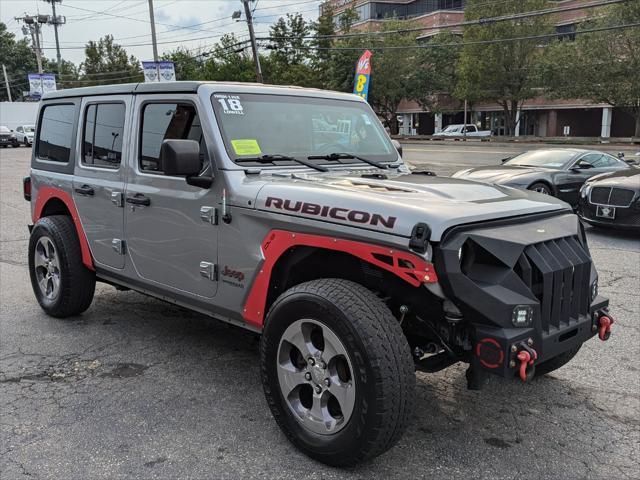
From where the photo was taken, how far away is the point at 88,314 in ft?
18.4

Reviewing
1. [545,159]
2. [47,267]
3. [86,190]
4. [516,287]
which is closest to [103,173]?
[86,190]

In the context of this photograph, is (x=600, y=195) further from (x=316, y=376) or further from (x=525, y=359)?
(x=316, y=376)

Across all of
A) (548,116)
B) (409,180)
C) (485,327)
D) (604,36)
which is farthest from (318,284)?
(548,116)

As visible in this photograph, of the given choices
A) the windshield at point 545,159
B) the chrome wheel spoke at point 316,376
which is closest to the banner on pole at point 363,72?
the windshield at point 545,159

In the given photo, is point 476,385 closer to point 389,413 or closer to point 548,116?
point 389,413

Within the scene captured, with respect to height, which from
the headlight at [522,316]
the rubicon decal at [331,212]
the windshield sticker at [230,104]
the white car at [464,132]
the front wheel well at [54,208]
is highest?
the windshield sticker at [230,104]

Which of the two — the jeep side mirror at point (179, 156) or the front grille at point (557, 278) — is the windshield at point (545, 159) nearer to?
the front grille at point (557, 278)

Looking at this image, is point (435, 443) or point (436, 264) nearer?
point (436, 264)

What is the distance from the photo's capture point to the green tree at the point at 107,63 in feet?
208

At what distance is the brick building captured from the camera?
5628 centimetres

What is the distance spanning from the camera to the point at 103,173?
185 inches

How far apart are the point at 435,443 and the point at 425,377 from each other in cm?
91

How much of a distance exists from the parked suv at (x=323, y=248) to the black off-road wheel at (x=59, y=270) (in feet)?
0.09

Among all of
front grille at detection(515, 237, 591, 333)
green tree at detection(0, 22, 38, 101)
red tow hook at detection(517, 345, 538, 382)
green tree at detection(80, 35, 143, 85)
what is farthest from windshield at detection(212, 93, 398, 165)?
green tree at detection(0, 22, 38, 101)
